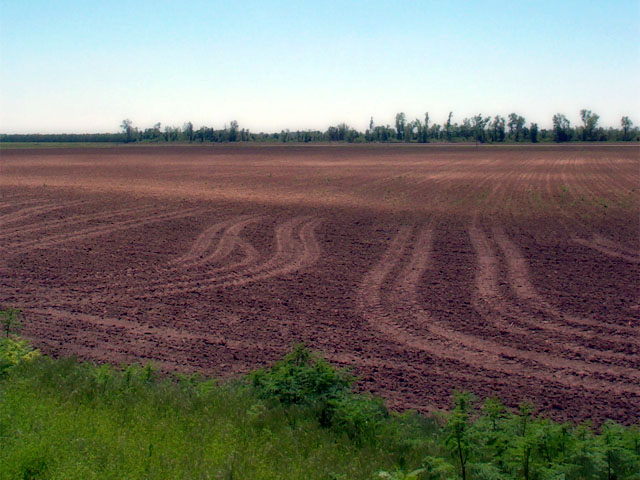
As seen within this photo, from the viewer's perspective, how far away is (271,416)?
6309 mm

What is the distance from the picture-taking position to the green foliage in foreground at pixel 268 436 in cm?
505

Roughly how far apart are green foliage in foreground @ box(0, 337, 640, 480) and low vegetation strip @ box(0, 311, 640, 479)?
0.04 ft

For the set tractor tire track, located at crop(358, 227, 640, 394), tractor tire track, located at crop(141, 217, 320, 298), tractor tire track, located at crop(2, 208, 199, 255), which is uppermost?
tractor tire track, located at crop(2, 208, 199, 255)

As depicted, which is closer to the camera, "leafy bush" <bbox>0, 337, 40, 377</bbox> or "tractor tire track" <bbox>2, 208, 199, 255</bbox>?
"leafy bush" <bbox>0, 337, 40, 377</bbox>

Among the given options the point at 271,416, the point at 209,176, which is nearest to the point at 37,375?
the point at 271,416

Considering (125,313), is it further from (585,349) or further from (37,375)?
(585,349)

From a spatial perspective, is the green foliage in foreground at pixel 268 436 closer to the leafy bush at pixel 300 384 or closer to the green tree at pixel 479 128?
the leafy bush at pixel 300 384

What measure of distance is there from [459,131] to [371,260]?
154953mm

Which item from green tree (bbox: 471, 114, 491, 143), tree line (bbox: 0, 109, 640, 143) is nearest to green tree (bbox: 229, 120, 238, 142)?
tree line (bbox: 0, 109, 640, 143)

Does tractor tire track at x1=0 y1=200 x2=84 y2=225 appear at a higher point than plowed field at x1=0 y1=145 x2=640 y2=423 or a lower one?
higher

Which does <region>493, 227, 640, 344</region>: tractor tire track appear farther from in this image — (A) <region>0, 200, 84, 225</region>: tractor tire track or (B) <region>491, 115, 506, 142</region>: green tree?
(B) <region>491, 115, 506, 142</region>: green tree

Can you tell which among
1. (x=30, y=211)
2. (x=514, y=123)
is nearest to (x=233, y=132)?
(x=514, y=123)

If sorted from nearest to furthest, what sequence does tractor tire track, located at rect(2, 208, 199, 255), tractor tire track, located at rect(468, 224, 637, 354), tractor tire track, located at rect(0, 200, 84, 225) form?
tractor tire track, located at rect(468, 224, 637, 354)
tractor tire track, located at rect(2, 208, 199, 255)
tractor tire track, located at rect(0, 200, 84, 225)

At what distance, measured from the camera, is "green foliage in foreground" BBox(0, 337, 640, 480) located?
505cm
